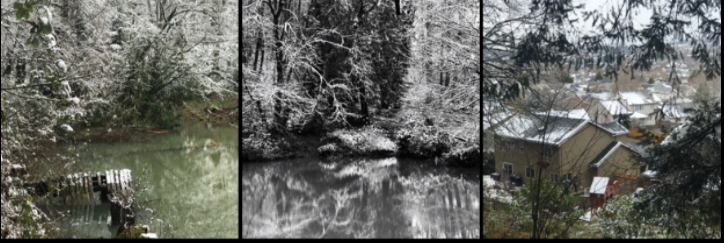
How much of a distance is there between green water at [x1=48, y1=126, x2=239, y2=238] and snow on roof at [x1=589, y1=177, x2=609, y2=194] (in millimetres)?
2466

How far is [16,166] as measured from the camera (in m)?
3.97

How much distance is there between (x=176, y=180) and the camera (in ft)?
13.3

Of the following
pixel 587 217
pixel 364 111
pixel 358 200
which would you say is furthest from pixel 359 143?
pixel 587 217

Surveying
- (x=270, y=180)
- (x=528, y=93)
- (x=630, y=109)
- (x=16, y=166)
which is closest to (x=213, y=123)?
(x=270, y=180)

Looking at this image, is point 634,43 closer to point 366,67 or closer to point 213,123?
point 366,67

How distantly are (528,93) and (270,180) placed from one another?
1895mm

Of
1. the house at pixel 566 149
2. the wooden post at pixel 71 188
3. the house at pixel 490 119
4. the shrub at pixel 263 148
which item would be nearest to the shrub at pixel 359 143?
the shrub at pixel 263 148

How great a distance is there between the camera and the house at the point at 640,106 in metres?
4.08

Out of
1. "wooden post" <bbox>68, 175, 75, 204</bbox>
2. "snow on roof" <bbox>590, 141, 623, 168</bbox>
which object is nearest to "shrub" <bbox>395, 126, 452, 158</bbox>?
"snow on roof" <bbox>590, 141, 623, 168</bbox>

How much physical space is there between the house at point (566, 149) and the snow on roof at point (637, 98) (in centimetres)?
20

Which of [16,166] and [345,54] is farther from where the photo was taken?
[345,54]

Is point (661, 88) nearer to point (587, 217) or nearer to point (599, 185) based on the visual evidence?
point (599, 185)

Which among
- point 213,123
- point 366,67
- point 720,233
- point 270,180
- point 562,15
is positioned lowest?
point 720,233

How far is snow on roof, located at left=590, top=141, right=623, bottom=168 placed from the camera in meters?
4.09
